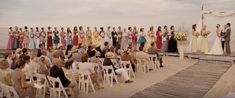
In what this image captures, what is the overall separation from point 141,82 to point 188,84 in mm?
1107

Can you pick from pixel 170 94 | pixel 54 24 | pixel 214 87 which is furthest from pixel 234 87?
pixel 54 24

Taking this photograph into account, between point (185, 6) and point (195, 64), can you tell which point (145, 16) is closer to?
point (185, 6)

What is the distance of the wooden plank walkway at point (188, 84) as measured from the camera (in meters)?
7.16

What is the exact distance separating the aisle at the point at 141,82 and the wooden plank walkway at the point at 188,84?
0.67 feet

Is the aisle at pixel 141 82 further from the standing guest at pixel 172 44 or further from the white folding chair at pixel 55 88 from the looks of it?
the standing guest at pixel 172 44

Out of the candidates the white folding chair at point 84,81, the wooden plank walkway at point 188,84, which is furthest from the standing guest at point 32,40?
the white folding chair at point 84,81

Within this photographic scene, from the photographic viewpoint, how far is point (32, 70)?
7.63 metres

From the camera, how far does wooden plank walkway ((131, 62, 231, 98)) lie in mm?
7156

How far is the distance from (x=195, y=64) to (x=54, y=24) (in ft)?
32.1

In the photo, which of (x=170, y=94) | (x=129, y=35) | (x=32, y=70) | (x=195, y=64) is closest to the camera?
(x=170, y=94)

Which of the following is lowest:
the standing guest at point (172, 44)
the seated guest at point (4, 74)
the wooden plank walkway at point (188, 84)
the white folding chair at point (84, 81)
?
the wooden plank walkway at point (188, 84)

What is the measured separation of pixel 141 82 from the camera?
8461 mm

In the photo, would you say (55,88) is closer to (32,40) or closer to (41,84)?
(41,84)

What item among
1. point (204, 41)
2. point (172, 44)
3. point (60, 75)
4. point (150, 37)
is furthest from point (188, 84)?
point (150, 37)
